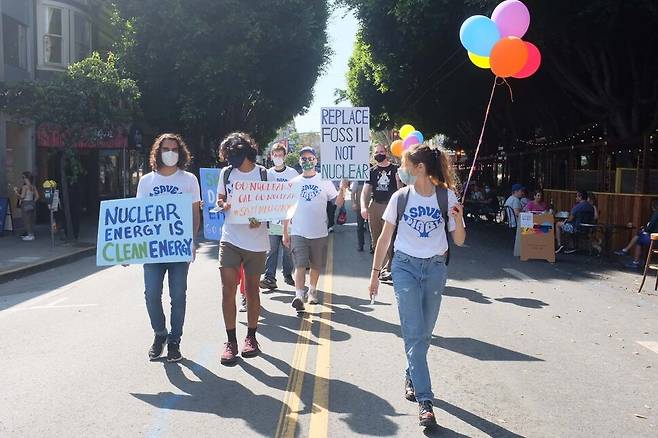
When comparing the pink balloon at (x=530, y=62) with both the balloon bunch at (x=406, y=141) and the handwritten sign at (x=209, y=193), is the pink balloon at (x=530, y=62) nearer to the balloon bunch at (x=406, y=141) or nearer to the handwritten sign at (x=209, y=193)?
the balloon bunch at (x=406, y=141)

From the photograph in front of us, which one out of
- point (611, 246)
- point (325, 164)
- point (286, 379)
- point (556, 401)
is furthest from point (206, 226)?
point (611, 246)

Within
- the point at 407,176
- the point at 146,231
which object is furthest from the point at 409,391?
the point at 146,231

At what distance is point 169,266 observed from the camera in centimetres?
579

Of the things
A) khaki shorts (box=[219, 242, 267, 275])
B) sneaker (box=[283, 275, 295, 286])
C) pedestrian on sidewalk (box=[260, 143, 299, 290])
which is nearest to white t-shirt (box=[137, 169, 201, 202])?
khaki shorts (box=[219, 242, 267, 275])

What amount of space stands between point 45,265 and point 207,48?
13.1 meters

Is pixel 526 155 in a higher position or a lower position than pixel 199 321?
higher

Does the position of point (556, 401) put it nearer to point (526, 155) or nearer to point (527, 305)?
point (527, 305)

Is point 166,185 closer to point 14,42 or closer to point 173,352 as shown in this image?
point 173,352

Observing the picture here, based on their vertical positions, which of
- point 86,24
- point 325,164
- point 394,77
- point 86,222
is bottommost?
point 86,222

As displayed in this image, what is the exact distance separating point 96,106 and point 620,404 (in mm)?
14894

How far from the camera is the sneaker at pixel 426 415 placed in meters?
4.22

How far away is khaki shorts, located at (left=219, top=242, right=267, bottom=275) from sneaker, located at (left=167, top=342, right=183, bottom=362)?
0.84 m

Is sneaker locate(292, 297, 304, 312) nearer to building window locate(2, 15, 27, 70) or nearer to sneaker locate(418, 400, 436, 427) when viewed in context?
sneaker locate(418, 400, 436, 427)

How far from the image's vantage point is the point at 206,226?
24.2ft
